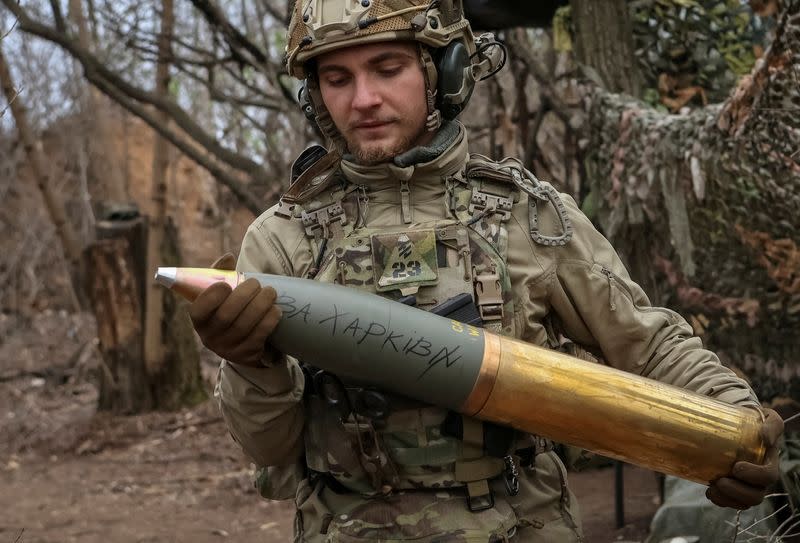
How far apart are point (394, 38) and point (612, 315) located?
37.0 inches

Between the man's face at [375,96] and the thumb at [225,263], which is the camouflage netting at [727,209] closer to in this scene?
the man's face at [375,96]

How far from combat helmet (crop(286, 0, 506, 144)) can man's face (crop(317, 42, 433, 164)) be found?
0.04m

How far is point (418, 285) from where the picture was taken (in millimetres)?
2771

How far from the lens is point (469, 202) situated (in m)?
2.86

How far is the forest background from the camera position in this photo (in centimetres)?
460

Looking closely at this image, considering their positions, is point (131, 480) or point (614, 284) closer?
point (614, 284)

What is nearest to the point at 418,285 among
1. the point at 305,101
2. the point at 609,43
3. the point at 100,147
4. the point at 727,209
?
the point at 305,101

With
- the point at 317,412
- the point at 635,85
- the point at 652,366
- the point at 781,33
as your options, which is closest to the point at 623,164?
the point at 635,85

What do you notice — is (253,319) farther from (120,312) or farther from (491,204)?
(120,312)

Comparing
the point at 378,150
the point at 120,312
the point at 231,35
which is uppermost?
the point at 231,35

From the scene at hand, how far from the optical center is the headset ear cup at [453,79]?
2.93 metres

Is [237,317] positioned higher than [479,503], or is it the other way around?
[237,317]

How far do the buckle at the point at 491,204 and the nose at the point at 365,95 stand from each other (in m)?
0.36

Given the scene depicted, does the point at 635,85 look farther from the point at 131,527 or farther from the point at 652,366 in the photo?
the point at 131,527
